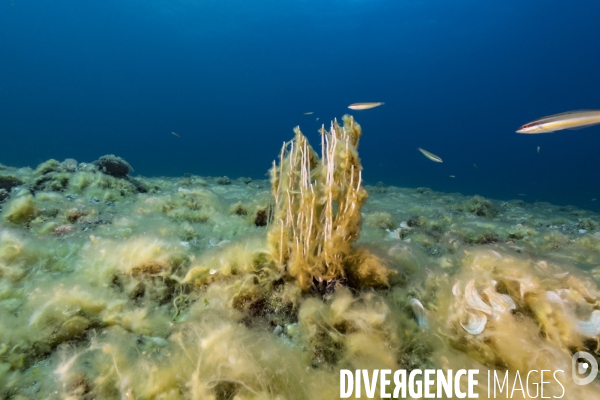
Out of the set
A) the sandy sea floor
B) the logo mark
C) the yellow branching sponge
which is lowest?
the logo mark

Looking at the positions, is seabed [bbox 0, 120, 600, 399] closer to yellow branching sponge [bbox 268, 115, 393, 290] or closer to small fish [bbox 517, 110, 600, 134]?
yellow branching sponge [bbox 268, 115, 393, 290]

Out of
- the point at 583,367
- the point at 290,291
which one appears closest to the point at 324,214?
the point at 290,291

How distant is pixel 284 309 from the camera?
243 centimetres

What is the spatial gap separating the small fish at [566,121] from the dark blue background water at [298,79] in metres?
83.2

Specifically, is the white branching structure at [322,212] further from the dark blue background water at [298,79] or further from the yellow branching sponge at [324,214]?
the dark blue background water at [298,79]

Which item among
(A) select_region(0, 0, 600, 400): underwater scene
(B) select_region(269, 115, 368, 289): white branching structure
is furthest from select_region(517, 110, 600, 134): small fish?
(B) select_region(269, 115, 368, 289): white branching structure

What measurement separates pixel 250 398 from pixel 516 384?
1.58 meters

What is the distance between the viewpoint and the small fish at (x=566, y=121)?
3.02 m

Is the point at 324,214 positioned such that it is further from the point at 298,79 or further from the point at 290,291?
the point at 298,79

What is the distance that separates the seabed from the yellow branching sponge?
0.01 m

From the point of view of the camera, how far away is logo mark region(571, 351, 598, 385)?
5.04 ft

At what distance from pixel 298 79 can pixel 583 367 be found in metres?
151

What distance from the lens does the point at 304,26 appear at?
10600cm

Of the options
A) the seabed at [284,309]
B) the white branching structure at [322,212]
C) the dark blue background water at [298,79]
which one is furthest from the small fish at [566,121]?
the dark blue background water at [298,79]
